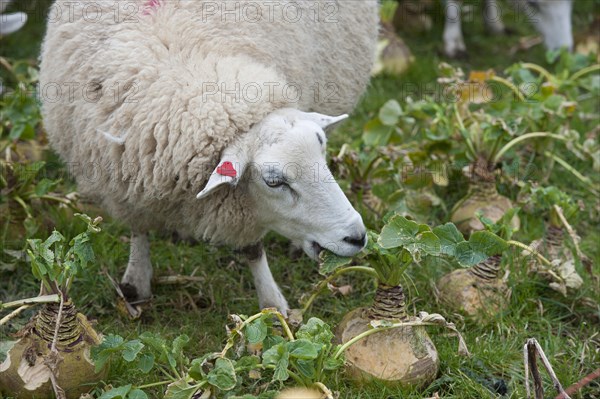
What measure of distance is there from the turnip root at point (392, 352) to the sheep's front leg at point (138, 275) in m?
1.08

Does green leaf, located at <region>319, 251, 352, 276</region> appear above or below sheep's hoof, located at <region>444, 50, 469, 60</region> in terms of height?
above

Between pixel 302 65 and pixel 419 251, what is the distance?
1130 millimetres

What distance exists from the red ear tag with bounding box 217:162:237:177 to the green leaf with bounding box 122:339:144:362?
2.08 feet

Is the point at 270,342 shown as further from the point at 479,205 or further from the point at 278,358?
the point at 479,205

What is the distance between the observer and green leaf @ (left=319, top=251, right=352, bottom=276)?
299 centimetres

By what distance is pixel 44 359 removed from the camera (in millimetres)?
2797

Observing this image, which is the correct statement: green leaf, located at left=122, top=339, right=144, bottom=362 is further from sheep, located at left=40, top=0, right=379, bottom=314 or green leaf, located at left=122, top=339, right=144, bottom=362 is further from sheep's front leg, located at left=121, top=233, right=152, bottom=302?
sheep's front leg, located at left=121, top=233, right=152, bottom=302

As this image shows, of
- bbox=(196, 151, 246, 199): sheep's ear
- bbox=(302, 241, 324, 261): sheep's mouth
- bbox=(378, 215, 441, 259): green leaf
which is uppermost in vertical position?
bbox=(196, 151, 246, 199): sheep's ear

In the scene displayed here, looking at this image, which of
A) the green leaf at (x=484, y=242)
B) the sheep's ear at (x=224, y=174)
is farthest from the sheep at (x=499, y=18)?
the sheep's ear at (x=224, y=174)

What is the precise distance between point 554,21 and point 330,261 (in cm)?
401

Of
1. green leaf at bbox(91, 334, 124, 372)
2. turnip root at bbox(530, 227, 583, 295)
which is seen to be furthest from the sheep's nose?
turnip root at bbox(530, 227, 583, 295)

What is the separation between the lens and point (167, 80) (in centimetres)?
300

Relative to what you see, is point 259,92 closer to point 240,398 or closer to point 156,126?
point 156,126

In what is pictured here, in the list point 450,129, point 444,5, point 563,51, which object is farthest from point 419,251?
point 444,5
